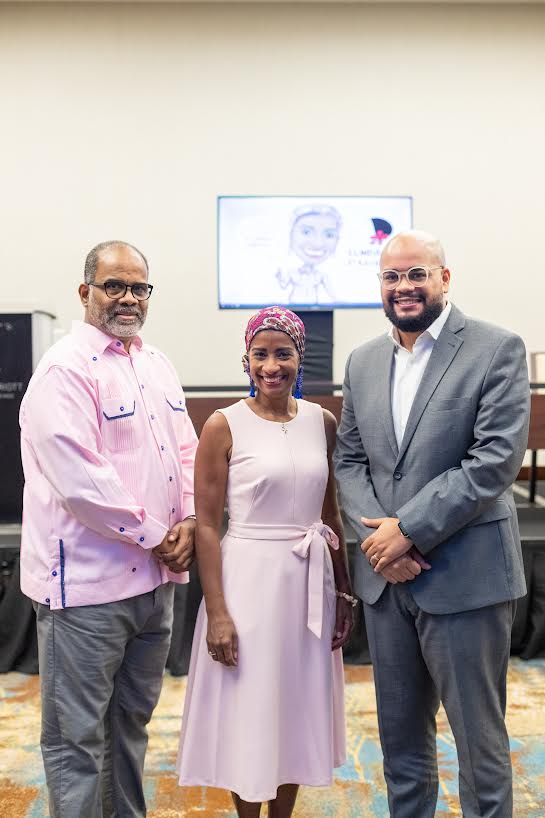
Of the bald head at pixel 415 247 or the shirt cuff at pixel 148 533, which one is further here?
the bald head at pixel 415 247

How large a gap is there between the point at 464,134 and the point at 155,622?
18.3 ft

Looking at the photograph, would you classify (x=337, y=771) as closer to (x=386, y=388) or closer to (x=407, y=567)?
(x=407, y=567)

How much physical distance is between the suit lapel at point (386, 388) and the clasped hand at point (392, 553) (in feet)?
0.61

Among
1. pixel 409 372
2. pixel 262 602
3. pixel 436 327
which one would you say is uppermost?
pixel 436 327

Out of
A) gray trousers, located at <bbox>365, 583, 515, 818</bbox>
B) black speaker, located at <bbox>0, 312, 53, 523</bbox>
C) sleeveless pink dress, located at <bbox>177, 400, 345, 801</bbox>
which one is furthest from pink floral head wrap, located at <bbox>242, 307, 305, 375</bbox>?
black speaker, located at <bbox>0, 312, 53, 523</bbox>

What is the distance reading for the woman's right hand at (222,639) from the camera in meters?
1.74

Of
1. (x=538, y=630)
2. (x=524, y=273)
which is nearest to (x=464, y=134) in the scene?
(x=524, y=273)

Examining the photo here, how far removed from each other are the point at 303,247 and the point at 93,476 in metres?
4.91

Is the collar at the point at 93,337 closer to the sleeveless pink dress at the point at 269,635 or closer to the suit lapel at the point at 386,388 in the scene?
the sleeveless pink dress at the point at 269,635

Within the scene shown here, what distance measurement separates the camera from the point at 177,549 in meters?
1.77

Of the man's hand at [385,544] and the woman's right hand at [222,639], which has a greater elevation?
the man's hand at [385,544]

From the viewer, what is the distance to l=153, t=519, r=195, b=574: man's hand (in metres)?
1.76

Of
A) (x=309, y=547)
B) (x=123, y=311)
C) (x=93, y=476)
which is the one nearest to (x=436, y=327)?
(x=309, y=547)

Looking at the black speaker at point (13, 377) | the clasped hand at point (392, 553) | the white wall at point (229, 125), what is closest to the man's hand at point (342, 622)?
the clasped hand at point (392, 553)
